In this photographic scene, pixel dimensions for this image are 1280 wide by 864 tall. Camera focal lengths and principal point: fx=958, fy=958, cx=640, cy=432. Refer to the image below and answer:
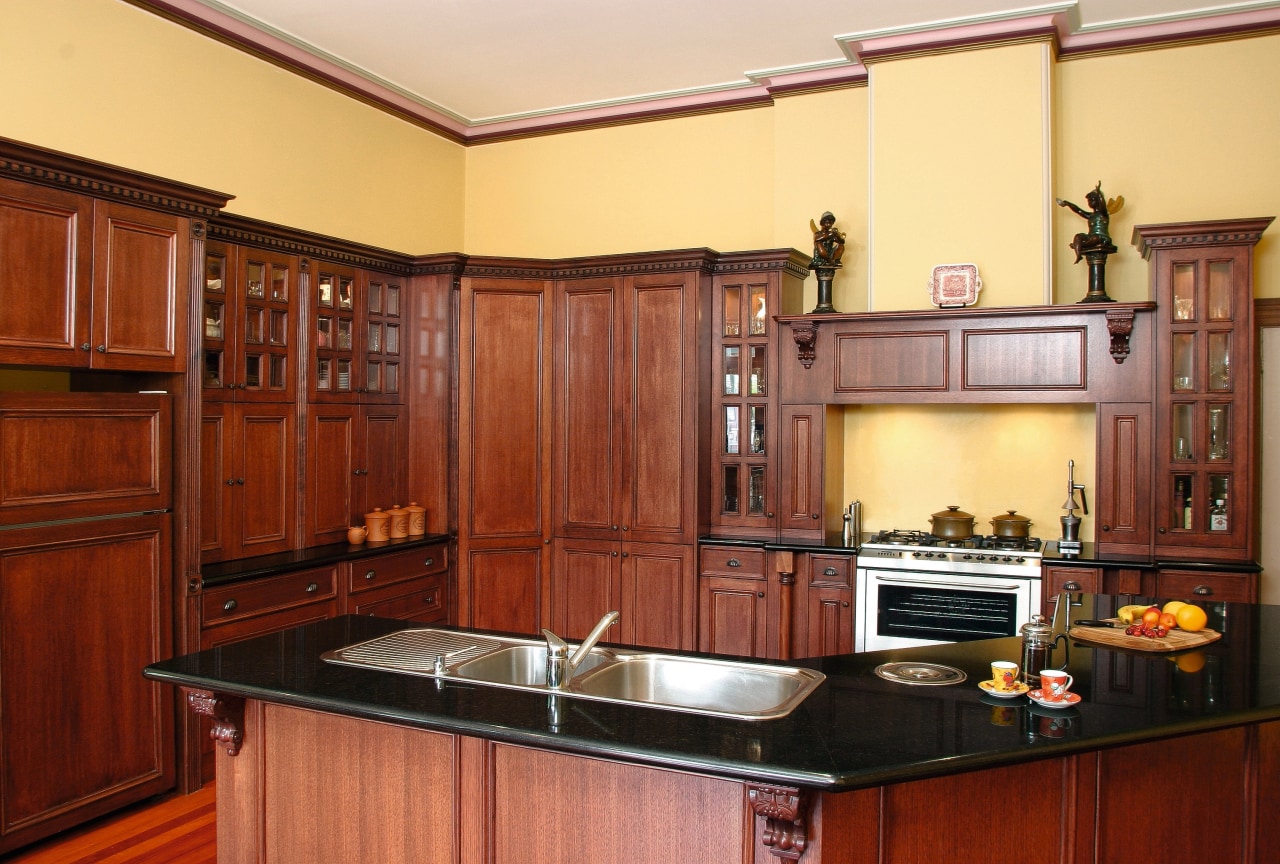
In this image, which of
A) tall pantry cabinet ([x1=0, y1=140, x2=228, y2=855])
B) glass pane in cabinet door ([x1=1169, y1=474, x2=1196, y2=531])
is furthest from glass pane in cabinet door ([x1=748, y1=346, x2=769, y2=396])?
tall pantry cabinet ([x1=0, y1=140, x2=228, y2=855])

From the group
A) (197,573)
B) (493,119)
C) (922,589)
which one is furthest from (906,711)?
(493,119)

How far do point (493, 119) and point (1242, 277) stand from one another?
4.44 meters

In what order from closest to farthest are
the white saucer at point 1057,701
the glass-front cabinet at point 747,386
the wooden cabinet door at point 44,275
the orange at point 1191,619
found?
1. the white saucer at point 1057,701
2. the orange at point 1191,619
3. the wooden cabinet door at point 44,275
4. the glass-front cabinet at point 747,386

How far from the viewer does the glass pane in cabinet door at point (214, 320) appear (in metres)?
4.45

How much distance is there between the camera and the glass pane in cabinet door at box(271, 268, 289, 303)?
15.7 feet

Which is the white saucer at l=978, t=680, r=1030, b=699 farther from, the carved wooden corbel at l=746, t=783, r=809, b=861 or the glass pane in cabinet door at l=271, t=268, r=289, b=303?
the glass pane in cabinet door at l=271, t=268, r=289, b=303

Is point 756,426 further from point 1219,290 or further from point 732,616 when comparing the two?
point 1219,290

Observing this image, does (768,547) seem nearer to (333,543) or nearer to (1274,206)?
(333,543)

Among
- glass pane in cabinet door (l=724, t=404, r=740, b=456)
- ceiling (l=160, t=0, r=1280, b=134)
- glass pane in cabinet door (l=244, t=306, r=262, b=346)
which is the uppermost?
ceiling (l=160, t=0, r=1280, b=134)

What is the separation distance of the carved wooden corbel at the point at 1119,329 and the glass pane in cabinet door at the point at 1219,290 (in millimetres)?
355

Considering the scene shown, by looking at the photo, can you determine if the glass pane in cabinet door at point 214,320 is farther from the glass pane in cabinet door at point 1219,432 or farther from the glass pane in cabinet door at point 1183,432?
the glass pane in cabinet door at point 1219,432

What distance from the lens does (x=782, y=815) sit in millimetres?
1987

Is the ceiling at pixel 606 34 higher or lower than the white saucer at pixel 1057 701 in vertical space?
higher

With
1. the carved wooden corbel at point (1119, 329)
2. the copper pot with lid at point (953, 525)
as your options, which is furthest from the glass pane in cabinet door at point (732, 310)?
the carved wooden corbel at point (1119, 329)
